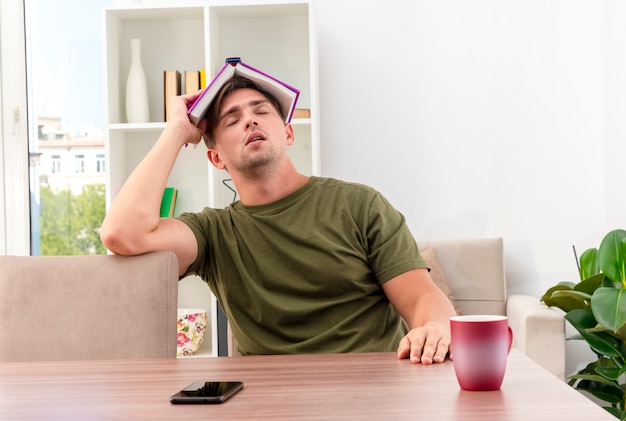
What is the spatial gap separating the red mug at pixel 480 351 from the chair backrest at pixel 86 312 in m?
0.70

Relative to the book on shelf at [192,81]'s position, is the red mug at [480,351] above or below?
below

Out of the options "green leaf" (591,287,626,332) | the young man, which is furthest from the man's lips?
"green leaf" (591,287,626,332)

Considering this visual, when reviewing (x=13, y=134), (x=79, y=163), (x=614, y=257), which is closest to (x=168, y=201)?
(x=79, y=163)

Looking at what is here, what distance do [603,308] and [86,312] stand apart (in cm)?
183

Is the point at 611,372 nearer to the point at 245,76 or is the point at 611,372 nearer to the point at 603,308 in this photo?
the point at 603,308

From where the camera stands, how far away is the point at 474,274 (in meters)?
3.26

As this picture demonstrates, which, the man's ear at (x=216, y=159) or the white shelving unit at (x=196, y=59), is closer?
the man's ear at (x=216, y=159)

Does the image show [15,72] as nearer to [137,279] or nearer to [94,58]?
[94,58]

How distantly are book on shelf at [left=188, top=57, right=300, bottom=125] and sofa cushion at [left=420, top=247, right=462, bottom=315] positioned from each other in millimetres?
1343

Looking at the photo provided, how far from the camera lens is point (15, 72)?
12.6 ft

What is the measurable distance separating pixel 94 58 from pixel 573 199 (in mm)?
2420

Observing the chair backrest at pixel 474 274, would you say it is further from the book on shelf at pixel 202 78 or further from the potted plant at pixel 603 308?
the book on shelf at pixel 202 78

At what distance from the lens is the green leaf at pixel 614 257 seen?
2.80 m

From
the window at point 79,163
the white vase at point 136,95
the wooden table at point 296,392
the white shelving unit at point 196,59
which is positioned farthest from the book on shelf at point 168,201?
the wooden table at point 296,392
